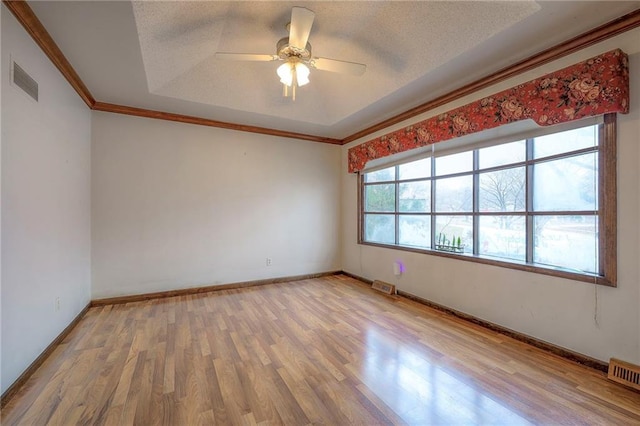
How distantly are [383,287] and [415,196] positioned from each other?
145 centimetres

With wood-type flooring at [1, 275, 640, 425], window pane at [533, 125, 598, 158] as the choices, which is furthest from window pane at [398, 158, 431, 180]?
wood-type flooring at [1, 275, 640, 425]

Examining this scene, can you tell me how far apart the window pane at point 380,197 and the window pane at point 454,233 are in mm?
903

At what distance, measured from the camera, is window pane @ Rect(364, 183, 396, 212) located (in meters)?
4.27

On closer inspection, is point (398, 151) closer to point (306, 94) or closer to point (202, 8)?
point (306, 94)

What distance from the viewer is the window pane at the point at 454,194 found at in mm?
3129

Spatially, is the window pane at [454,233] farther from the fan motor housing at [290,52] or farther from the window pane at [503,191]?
the fan motor housing at [290,52]

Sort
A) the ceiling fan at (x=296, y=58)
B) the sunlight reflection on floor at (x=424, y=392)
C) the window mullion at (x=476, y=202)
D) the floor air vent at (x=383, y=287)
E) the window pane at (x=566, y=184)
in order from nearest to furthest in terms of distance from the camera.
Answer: the sunlight reflection on floor at (x=424, y=392), the ceiling fan at (x=296, y=58), the window pane at (x=566, y=184), the window mullion at (x=476, y=202), the floor air vent at (x=383, y=287)

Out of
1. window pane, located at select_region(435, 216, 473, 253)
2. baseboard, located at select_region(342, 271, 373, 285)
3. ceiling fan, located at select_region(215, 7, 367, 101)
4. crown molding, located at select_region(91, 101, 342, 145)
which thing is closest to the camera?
ceiling fan, located at select_region(215, 7, 367, 101)

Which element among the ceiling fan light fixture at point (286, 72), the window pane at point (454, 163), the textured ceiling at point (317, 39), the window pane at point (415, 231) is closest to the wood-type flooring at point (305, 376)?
the window pane at point (415, 231)

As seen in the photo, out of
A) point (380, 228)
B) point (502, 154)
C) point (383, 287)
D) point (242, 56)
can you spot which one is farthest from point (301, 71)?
point (383, 287)

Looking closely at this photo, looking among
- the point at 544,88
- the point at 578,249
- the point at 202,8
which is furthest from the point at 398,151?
the point at 202,8

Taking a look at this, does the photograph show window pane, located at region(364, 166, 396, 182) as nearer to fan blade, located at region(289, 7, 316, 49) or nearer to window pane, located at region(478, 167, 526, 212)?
window pane, located at region(478, 167, 526, 212)

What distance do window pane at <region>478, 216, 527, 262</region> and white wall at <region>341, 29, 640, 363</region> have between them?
21 centimetres

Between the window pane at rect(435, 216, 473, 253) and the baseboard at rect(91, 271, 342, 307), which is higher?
the window pane at rect(435, 216, 473, 253)
